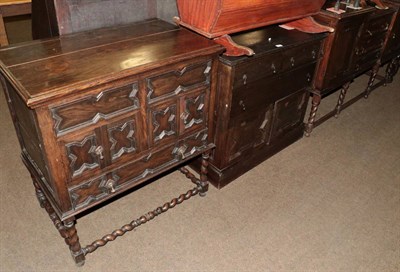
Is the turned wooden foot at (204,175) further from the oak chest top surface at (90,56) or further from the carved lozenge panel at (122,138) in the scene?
the oak chest top surface at (90,56)

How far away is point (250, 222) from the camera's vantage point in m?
2.24

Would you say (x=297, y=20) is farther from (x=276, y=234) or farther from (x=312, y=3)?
(x=276, y=234)

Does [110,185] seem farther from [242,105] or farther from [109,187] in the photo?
[242,105]

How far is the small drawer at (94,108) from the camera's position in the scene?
1.40m

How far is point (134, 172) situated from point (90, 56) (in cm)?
63

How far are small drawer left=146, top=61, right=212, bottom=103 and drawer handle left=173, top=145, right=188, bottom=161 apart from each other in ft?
1.18

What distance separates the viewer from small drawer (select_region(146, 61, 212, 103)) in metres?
1.65

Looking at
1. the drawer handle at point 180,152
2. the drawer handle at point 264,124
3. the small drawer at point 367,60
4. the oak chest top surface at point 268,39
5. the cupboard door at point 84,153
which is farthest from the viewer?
the small drawer at point 367,60

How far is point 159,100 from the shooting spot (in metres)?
1.70

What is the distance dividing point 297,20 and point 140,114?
1.56m

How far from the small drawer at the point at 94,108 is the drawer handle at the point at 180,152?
1.42 feet

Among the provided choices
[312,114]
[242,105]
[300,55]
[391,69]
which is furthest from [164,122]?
[391,69]

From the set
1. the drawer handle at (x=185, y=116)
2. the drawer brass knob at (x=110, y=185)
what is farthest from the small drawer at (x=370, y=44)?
the drawer brass knob at (x=110, y=185)

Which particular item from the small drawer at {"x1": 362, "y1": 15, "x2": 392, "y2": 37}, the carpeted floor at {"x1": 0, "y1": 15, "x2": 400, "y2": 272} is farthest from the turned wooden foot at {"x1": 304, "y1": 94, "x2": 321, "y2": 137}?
the small drawer at {"x1": 362, "y1": 15, "x2": 392, "y2": 37}
